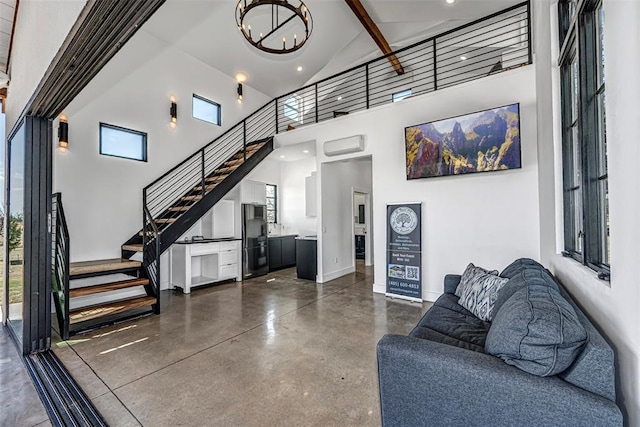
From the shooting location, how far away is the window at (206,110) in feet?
20.9

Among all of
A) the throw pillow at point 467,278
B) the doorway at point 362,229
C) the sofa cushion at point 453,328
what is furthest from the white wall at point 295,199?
the sofa cushion at point 453,328

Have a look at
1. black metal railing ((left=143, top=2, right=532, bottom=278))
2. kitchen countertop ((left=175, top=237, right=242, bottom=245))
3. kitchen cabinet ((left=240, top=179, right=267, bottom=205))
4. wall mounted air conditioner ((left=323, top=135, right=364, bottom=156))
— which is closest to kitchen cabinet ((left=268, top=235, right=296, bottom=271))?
kitchen cabinet ((left=240, top=179, right=267, bottom=205))

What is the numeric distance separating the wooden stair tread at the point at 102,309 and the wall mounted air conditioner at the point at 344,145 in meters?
3.86

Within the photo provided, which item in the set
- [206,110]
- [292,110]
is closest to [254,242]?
[206,110]

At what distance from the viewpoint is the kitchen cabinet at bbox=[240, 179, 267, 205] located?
6407 millimetres

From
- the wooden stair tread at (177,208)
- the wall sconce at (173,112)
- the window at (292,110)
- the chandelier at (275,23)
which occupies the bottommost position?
the wooden stair tread at (177,208)

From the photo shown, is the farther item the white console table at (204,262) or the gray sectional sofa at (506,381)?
the white console table at (204,262)

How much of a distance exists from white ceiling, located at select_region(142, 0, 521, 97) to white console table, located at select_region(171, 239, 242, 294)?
4.09 metres

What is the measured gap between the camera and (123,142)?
5.16 metres

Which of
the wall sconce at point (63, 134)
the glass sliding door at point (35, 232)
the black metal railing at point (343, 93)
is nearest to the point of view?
the glass sliding door at point (35, 232)

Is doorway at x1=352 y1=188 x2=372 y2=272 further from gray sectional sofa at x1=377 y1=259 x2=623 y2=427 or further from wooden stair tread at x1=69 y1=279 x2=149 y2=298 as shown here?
gray sectional sofa at x1=377 y1=259 x2=623 y2=427

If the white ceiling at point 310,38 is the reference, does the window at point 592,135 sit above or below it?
below

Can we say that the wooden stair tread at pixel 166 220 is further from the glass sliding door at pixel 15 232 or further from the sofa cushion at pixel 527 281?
the sofa cushion at pixel 527 281

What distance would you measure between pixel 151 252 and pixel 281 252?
11.2ft
